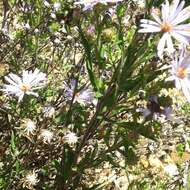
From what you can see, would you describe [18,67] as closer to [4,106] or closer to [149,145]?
[4,106]

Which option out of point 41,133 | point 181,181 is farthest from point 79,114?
point 181,181

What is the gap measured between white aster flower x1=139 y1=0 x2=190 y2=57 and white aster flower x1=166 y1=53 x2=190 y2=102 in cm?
8

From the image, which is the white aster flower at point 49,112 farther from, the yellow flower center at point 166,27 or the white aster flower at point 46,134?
the yellow flower center at point 166,27

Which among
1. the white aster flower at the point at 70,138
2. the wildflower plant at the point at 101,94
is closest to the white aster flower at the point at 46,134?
the wildflower plant at the point at 101,94

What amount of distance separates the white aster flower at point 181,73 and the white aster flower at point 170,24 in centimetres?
8

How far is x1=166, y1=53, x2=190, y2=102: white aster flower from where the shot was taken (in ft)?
5.49

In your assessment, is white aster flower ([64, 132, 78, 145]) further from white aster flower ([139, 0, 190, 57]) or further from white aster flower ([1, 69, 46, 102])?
→ white aster flower ([139, 0, 190, 57])

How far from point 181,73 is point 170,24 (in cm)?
19

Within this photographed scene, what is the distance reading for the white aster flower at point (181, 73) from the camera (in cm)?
167

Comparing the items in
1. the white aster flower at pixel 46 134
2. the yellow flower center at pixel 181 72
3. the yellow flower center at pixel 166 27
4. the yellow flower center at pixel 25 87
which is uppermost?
the yellow flower center at pixel 166 27

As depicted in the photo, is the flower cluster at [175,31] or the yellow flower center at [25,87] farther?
the yellow flower center at [25,87]

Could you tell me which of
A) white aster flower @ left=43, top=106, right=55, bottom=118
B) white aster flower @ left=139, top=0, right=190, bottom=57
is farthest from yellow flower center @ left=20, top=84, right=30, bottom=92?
white aster flower @ left=139, top=0, right=190, bottom=57

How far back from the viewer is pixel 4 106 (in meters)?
2.48

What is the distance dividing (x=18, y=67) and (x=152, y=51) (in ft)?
3.76
